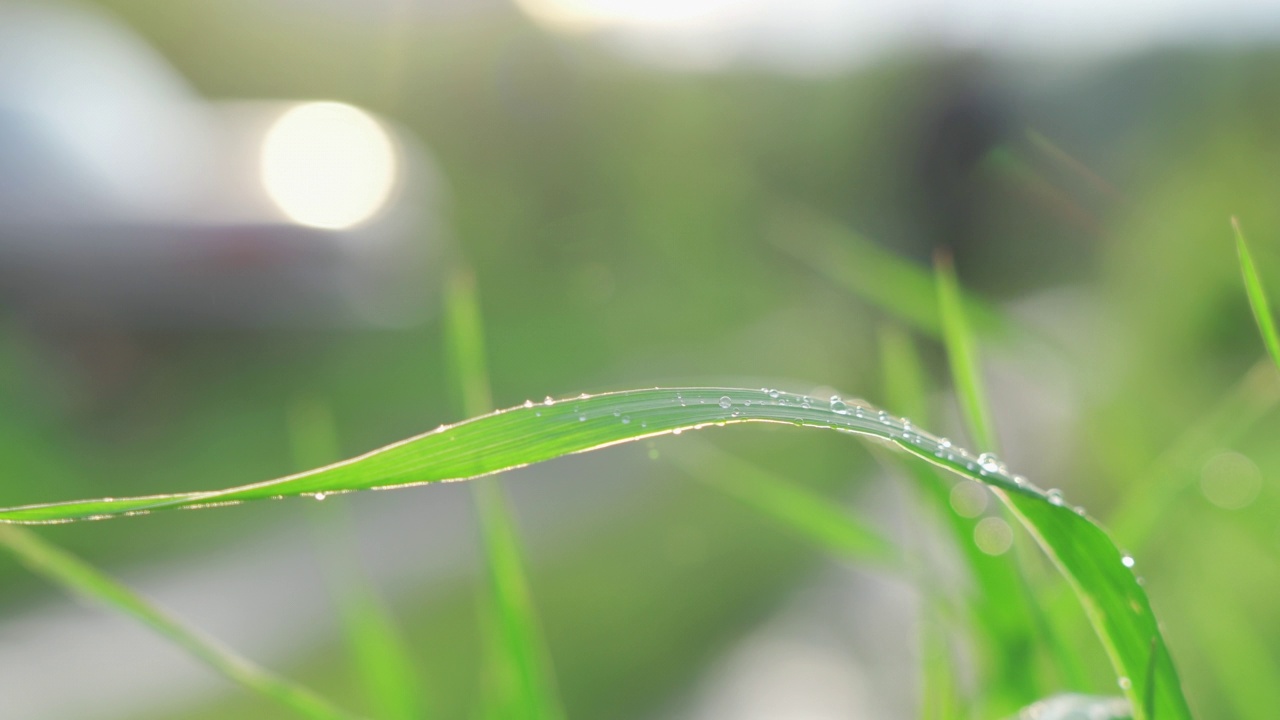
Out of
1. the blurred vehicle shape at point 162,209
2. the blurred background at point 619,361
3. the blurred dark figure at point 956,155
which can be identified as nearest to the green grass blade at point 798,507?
the blurred background at point 619,361

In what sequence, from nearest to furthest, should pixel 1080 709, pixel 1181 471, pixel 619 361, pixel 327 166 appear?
pixel 1080 709
pixel 1181 471
pixel 327 166
pixel 619 361

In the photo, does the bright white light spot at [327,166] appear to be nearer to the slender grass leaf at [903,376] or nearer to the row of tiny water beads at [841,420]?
the slender grass leaf at [903,376]

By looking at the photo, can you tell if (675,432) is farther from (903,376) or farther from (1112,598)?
(903,376)

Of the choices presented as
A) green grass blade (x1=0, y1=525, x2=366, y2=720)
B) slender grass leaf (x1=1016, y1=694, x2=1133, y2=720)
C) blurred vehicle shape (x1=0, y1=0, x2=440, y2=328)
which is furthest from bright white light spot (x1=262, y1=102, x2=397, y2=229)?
slender grass leaf (x1=1016, y1=694, x2=1133, y2=720)

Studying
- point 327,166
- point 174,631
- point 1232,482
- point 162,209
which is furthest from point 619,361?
point 174,631

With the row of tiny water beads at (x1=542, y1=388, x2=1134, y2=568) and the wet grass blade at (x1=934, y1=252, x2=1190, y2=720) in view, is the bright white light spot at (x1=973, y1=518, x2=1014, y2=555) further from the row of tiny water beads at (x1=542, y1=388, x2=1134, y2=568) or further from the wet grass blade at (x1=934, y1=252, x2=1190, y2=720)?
the row of tiny water beads at (x1=542, y1=388, x2=1134, y2=568)

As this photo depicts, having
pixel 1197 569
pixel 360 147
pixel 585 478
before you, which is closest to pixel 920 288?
pixel 1197 569
